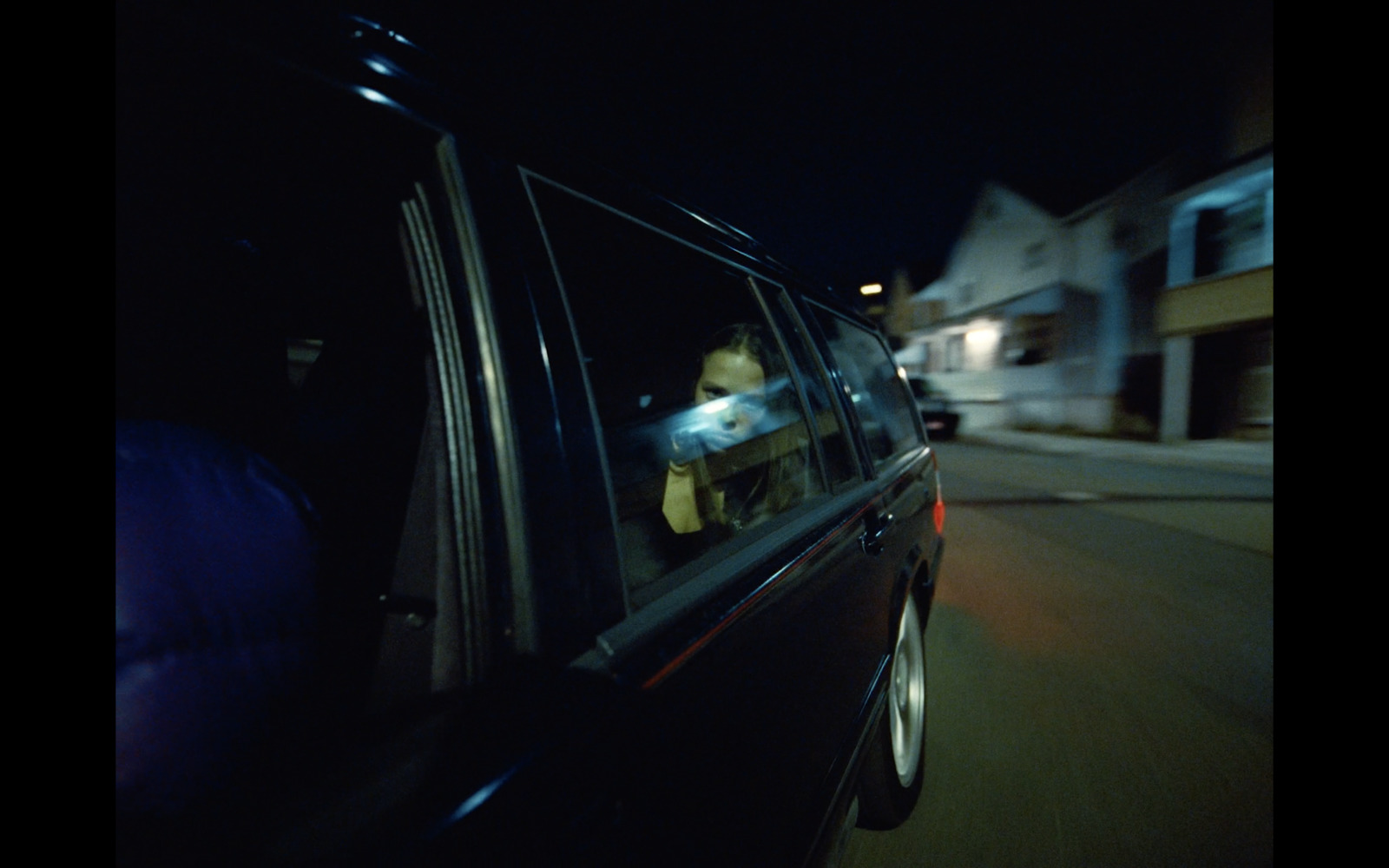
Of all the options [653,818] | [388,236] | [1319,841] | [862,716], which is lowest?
[1319,841]

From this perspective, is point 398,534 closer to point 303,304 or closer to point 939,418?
point 303,304

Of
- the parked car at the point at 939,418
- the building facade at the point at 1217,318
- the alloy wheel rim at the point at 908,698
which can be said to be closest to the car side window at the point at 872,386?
the alloy wheel rim at the point at 908,698

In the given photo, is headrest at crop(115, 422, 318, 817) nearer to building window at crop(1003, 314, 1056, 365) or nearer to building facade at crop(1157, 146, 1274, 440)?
building facade at crop(1157, 146, 1274, 440)

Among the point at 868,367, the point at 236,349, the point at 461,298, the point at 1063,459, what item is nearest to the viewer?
the point at 461,298

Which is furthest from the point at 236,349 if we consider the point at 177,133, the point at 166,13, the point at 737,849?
the point at 737,849

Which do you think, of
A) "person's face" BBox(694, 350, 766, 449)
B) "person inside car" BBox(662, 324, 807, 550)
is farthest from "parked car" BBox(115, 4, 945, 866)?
"person's face" BBox(694, 350, 766, 449)

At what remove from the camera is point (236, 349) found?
4.63ft

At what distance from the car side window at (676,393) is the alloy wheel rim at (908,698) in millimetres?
942

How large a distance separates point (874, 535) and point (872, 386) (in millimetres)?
1371

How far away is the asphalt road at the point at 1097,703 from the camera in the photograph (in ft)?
7.41

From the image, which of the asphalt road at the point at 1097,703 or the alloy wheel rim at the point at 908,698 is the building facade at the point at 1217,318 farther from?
the alloy wheel rim at the point at 908,698

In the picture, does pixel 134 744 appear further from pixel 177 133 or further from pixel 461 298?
pixel 177 133

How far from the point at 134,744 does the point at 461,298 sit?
0.58 metres

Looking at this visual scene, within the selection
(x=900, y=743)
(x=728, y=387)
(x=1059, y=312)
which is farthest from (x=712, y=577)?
(x=1059, y=312)
